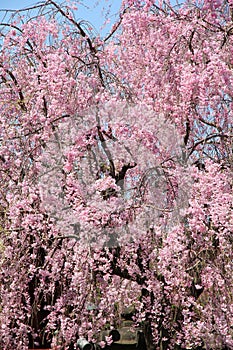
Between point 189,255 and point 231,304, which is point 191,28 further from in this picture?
point 231,304

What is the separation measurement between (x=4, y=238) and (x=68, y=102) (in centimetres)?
119

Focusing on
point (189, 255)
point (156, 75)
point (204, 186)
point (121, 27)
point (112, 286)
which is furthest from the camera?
point (121, 27)

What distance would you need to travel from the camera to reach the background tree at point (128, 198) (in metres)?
3.45

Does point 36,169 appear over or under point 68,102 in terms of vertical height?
under

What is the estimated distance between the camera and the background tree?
3449mm

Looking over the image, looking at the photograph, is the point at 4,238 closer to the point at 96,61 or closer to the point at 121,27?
the point at 96,61

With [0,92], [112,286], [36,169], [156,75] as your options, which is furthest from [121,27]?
[112,286]

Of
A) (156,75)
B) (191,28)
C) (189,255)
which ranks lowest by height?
(189,255)

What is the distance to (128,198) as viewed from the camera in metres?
3.61

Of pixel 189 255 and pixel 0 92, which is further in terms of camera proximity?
pixel 0 92

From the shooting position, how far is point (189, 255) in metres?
3.62

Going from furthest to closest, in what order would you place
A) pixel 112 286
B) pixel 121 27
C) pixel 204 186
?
1. pixel 121 27
2. pixel 112 286
3. pixel 204 186

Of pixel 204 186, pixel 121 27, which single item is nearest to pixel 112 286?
pixel 204 186

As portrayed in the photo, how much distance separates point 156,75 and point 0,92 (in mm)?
1690
